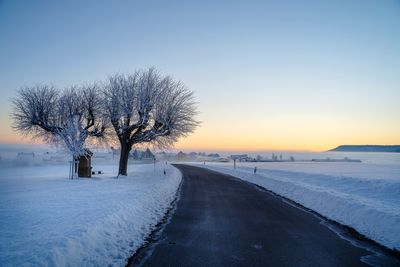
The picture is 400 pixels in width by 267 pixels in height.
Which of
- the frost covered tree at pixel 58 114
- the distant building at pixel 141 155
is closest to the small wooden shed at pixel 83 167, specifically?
the frost covered tree at pixel 58 114

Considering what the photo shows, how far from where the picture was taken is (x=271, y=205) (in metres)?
14.7

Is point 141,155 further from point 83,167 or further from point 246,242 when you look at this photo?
point 246,242

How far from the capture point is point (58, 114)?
30.0 metres

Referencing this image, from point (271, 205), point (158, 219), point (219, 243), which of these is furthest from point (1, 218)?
point (271, 205)

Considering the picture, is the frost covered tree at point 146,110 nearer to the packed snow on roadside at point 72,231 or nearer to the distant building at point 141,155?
the packed snow on roadside at point 72,231

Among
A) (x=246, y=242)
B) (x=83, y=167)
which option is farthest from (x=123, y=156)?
(x=246, y=242)

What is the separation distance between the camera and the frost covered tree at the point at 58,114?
29.2 metres

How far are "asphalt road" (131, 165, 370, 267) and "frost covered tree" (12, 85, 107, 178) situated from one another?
2123cm

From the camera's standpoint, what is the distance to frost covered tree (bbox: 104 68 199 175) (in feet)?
91.6

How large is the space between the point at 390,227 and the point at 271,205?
603cm

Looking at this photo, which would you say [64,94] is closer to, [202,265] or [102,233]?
[102,233]

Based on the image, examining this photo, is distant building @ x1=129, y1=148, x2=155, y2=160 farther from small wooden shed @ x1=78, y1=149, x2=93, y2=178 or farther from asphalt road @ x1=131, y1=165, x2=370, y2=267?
asphalt road @ x1=131, y1=165, x2=370, y2=267

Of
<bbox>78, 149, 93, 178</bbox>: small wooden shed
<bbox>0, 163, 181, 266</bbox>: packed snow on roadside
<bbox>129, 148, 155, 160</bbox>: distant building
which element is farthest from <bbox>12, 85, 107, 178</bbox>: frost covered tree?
<bbox>129, 148, 155, 160</bbox>: distant building

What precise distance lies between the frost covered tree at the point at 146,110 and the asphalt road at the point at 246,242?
16.7m
